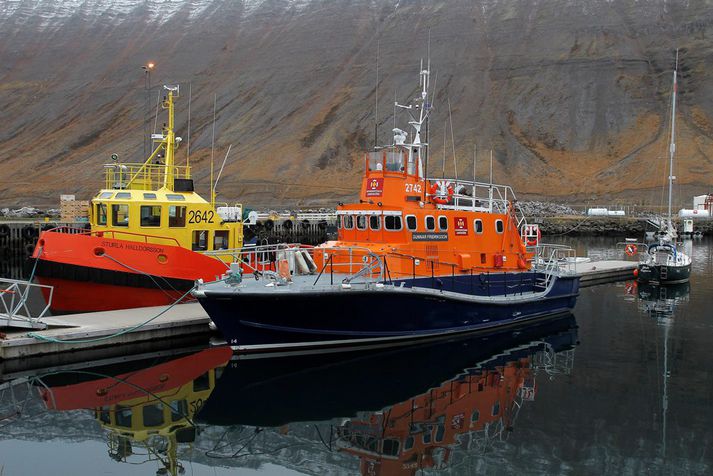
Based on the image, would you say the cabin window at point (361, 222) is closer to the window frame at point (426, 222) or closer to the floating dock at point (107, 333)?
the window frame at point (426, 222)

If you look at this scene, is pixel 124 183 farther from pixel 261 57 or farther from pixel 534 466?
pixel 261 57

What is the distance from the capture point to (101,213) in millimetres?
16297

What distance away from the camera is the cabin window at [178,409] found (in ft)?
32.9

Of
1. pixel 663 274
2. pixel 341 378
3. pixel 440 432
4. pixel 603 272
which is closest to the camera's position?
pixel 440 432

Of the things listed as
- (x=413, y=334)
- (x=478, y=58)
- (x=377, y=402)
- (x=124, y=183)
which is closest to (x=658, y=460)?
(x=377, y=402)

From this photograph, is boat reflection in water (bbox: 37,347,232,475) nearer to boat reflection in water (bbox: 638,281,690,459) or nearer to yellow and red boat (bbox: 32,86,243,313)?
yellow and red boat (bbox: 32,86,243,313)

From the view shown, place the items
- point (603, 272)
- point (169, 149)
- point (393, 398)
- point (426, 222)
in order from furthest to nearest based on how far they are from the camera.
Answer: point (603, 272) → point (169, 149) → point (426, 222) → point (393, 398)

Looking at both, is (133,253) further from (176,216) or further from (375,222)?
(375,222)

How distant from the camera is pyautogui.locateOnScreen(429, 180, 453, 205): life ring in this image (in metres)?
14.9

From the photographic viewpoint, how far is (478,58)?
3398 inches

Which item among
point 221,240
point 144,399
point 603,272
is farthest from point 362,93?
point 144,399

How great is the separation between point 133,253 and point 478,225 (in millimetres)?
8096

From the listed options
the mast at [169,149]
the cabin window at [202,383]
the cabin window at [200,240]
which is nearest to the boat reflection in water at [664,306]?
the cabin window at [202,383]

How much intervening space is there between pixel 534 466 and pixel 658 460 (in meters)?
1.71
